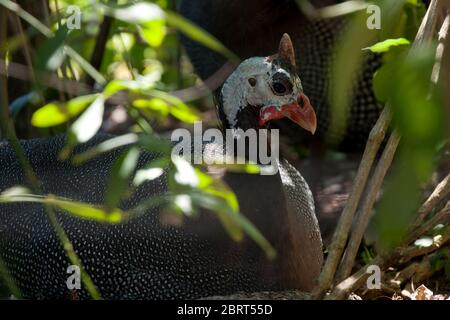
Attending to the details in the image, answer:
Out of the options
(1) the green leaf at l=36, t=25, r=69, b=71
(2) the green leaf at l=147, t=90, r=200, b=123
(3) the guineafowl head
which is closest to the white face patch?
(3) the guineafowl head

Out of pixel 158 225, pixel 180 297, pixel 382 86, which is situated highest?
pixel 382 86

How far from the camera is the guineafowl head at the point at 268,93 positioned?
2.64 meters

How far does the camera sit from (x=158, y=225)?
256 centimetres

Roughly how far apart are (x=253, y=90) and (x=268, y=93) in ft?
0.15

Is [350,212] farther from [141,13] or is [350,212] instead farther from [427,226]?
[141,13]

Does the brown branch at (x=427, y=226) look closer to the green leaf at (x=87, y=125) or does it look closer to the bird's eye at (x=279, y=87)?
the bird's eye at (x=279, y=87)

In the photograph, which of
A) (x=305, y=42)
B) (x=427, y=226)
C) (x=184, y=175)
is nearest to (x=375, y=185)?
(x=427, y=226)

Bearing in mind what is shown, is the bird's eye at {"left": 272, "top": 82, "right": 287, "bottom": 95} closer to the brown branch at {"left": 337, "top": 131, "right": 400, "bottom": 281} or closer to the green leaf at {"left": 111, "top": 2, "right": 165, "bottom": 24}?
the brown branch at {"left": 337, "top": 131, "right": 400, "bottom": 281}

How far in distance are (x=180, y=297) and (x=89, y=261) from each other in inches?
10.5

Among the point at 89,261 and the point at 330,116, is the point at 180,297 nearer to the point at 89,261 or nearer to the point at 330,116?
the point at 89,261

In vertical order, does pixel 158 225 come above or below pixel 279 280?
above
